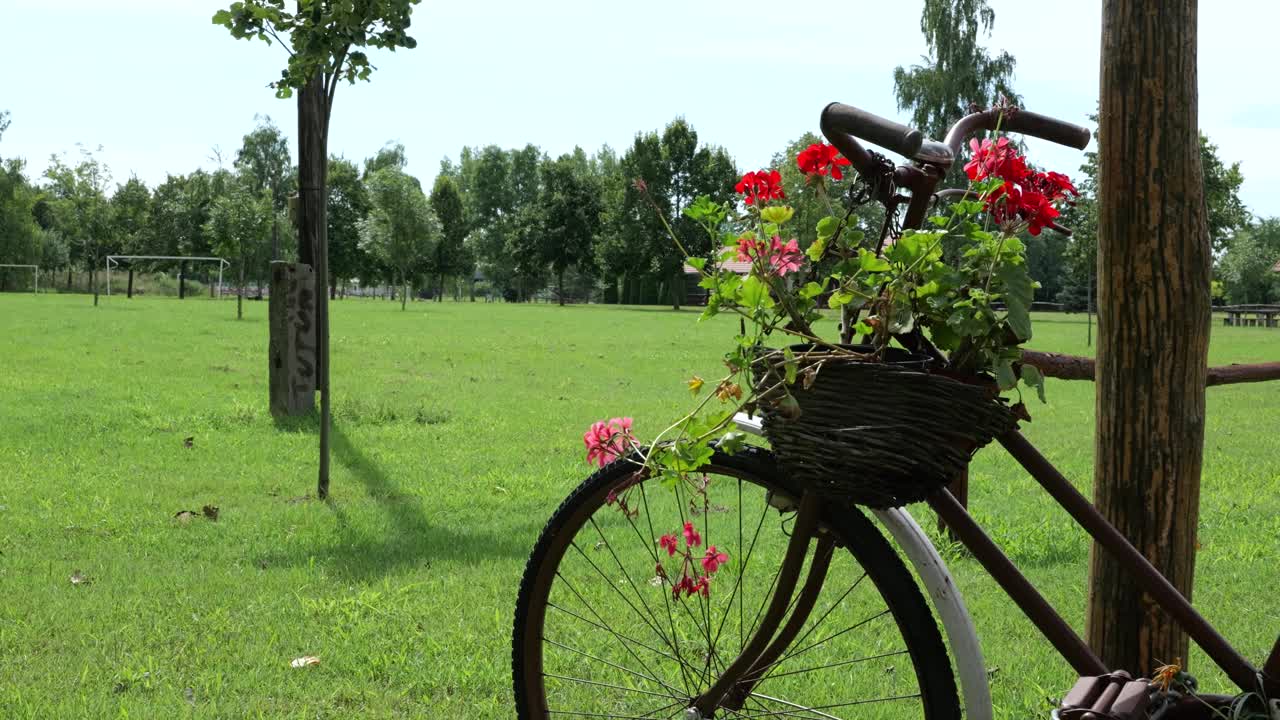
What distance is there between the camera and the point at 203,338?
21219mm

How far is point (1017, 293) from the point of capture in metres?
2.01

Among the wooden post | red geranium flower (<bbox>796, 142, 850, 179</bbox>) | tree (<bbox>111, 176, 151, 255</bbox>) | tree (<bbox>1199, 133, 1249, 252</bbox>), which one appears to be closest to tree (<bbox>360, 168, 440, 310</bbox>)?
tree (<bbox>111, 176, 151, 255</bbox>)

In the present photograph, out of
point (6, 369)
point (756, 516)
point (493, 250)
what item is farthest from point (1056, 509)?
point (493, 250)

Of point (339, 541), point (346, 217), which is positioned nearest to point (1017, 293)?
point (339, 541)

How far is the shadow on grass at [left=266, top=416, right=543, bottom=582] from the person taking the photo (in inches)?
211

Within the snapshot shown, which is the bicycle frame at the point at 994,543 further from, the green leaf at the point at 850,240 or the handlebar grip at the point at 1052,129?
the handlebar grip at the point at 1052,129

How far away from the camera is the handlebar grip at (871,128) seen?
6.86 feet

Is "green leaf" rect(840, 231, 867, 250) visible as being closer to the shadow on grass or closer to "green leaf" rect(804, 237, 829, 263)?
"green leaf" rect(804, 237, 829, 263)

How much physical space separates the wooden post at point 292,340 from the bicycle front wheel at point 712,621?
4.17 meters

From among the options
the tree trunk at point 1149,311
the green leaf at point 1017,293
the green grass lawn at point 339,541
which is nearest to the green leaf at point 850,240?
the green leaf at point 1017,293

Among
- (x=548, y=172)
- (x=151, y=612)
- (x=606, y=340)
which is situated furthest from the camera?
(x=548, y=172)

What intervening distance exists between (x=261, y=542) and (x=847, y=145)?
4.42m

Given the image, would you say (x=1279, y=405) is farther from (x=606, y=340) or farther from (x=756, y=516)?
(x=606, y=340)

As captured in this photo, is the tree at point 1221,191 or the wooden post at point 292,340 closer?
the wooden post at point 292,340
